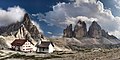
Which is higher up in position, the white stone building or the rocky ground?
the white stone building

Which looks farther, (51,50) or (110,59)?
(51,50)

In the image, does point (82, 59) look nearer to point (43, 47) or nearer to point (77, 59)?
point (77, 59)

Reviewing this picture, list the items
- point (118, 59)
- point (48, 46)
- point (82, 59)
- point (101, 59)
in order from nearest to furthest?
1. point (118, 59)
2. point (101, 59)
3. point (82, 59)
4. point (48, 46)

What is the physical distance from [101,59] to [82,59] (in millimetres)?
6267

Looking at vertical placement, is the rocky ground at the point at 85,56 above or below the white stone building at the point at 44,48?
below

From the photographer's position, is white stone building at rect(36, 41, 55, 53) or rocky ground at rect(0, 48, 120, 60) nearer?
rocky ground at rect(0, 48, 120, 60)

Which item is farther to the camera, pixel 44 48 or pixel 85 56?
pixel 44 48

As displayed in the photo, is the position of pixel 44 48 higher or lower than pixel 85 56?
higher

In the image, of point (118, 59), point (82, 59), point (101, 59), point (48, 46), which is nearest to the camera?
point (118, 59)

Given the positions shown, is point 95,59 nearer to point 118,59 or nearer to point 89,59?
point 89,59

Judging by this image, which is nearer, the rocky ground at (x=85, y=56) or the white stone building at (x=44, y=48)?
the rocky ground at (x=85, y=56)

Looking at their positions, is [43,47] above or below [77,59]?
above

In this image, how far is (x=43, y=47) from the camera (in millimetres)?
176125

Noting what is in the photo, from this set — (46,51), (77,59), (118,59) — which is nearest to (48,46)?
(46,51)
